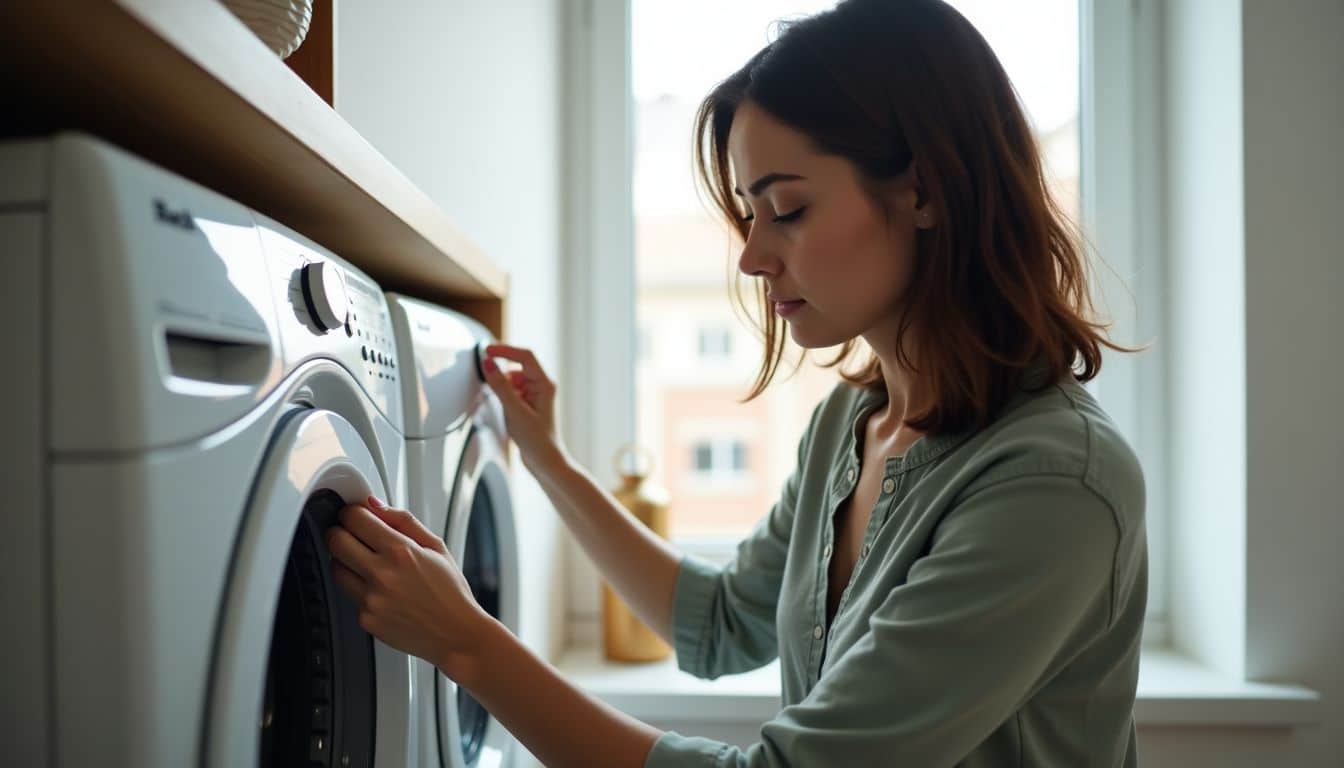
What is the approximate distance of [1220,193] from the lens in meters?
1.65

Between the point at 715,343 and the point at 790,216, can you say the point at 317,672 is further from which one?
the point at 715,343

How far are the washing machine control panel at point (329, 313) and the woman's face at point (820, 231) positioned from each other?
1.26ft

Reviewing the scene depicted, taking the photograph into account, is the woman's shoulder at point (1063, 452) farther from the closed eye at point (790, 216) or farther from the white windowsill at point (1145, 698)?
the white windowsill at point (1145, 698)

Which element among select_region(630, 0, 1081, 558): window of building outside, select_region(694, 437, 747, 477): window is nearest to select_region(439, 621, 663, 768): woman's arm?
select_region(630, 0, 1081, 558): window of building outside

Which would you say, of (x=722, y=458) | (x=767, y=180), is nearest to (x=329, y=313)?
(x=767, y=180)

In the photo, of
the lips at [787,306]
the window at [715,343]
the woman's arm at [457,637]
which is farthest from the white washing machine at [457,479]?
the window at [715,343]

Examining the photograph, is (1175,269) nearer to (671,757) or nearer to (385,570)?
(671,757)

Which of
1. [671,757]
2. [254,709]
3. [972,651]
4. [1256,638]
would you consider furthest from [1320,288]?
[254,709]

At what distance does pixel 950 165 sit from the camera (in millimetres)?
847

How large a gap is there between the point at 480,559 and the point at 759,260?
0.49 metres

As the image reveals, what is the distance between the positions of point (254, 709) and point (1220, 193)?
1758 mm

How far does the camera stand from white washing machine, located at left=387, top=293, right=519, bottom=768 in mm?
801

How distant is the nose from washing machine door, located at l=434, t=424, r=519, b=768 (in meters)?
0.34

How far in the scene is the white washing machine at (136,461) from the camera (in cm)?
37
